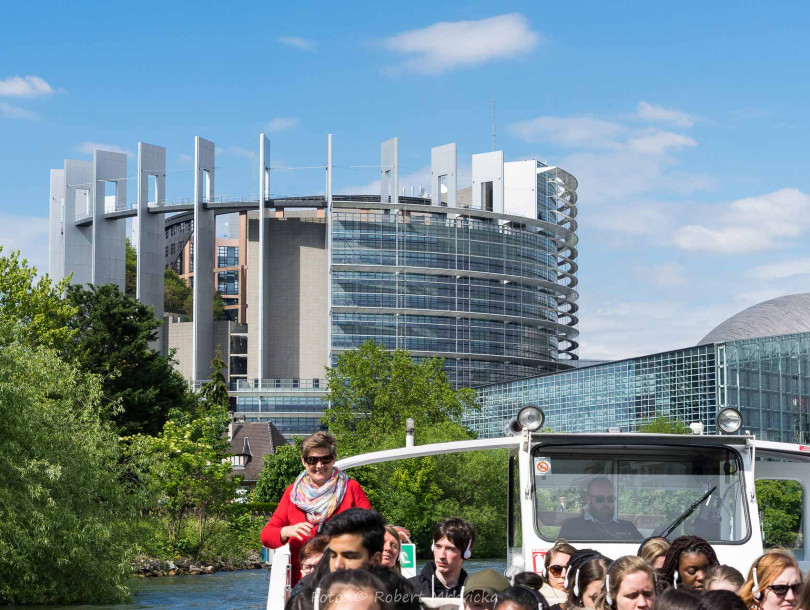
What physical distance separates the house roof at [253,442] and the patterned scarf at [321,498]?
101501 millimetres

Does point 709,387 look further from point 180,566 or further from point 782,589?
point 782,589

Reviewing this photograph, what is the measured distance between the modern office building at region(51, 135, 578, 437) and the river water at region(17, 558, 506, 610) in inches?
3315

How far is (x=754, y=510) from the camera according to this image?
28.2 feet

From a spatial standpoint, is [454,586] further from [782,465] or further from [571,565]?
[782,465]

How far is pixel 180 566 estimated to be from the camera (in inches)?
2047

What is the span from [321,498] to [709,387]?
84810 millimetres

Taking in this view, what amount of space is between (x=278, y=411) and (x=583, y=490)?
12666 cm

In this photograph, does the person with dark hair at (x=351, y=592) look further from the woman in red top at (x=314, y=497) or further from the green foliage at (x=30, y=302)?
the green foliage at (x=30, y=302)

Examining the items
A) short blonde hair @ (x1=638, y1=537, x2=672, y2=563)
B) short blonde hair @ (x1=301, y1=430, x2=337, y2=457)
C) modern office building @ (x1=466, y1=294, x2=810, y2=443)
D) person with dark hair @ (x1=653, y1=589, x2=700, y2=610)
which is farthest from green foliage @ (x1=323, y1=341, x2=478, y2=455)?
person with dark hair @ (x1=653, y1=589, x2=700, y2=610)

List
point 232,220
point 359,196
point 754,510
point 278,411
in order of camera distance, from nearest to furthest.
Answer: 1. point 754,510
2. point 278,411
3. point 359,196
4. point 232,220

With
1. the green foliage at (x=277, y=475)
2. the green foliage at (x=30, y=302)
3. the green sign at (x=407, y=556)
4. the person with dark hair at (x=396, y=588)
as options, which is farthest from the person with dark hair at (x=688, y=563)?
the green foliage at (x=277, y=475)

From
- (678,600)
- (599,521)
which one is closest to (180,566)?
(599,521)

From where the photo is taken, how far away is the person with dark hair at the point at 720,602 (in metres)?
4.57

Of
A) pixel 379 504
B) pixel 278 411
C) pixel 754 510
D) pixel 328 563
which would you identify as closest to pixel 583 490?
pixel 754 510
